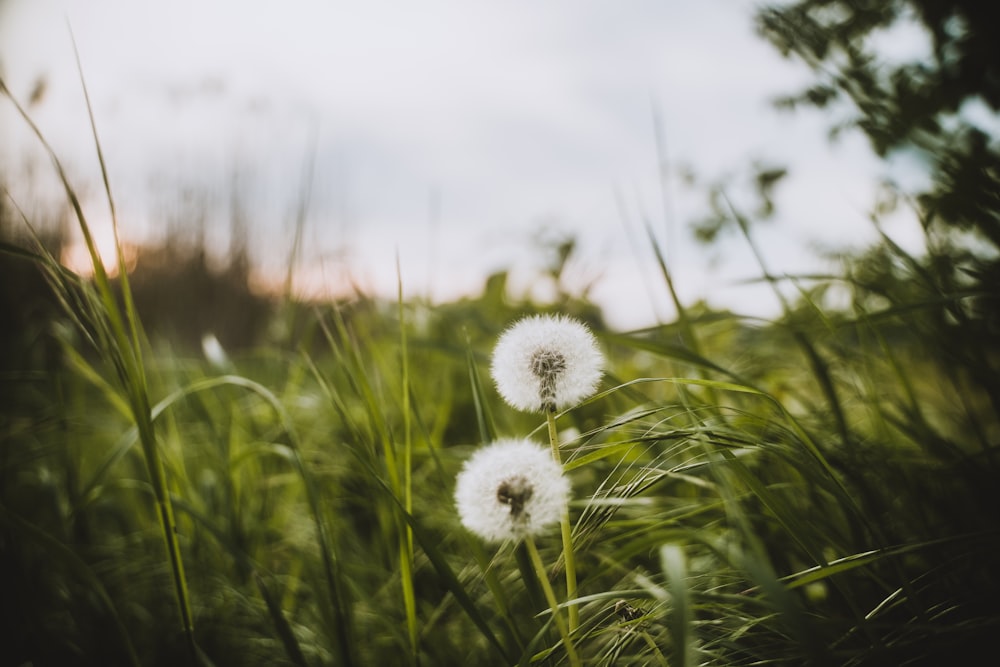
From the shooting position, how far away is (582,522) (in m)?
0.57

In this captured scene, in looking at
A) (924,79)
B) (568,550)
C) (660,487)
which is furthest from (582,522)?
(924,79)

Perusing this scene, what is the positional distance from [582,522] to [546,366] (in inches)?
7.8

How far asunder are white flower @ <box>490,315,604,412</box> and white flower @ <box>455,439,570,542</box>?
0.17ft

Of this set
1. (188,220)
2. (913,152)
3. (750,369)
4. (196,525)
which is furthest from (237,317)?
(913,152)

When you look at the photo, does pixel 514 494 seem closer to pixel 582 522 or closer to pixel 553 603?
pixel 553 603

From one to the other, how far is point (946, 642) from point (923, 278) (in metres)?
0.46

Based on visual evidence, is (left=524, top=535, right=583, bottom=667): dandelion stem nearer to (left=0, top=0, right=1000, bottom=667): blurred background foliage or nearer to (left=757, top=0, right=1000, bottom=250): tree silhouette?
(left=0, top=0, right=1000, bottom=667): blurred background foliage

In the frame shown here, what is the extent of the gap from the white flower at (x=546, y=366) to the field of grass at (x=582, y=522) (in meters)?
0.03

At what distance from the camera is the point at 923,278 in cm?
69

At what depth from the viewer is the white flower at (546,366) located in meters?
0.49

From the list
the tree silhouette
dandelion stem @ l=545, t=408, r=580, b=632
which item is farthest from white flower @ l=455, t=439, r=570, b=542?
the tree silhouette

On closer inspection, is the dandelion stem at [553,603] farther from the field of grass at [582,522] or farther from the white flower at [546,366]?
the white flower at [546,366]


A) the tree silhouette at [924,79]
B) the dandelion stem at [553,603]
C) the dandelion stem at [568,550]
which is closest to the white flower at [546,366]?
the dandelion stem at [568,550]

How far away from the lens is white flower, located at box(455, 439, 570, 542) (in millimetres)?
408
